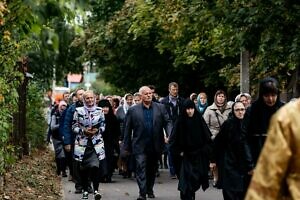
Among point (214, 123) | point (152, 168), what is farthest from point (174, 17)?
point (152, 168)

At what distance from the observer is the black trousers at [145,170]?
1293 centimetres

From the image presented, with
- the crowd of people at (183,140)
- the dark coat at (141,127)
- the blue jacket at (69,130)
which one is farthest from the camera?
the blue jacket at (69,130)

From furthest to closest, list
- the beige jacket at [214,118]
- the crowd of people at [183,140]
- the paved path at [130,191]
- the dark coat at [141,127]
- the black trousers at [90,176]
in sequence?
the beige jacket at [214,118] < the paved path at [130,191] < the dark coat at [141,127] < the black trousers at [90,176] < the crowd of people at [183,140]

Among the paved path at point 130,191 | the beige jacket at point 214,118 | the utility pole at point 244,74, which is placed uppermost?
the utility pole at point 244,74

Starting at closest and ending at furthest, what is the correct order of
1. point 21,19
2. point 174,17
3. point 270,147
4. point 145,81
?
point 270,147 < point 21,19 < point 174,17 < point 145,81

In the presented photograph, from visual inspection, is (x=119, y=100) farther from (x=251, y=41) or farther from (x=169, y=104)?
(x=251, y=41)

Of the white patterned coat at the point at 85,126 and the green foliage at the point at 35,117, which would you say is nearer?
the white patterned coat at the point at 85,126

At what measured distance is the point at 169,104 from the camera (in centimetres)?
1700

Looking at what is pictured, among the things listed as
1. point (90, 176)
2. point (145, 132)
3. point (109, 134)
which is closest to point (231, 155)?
point (145, 132)

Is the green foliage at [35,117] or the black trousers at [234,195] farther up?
the green foliage at [35,117]

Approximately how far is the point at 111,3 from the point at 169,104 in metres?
18.3

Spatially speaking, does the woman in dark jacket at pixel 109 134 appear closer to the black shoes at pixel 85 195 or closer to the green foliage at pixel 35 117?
the black shoes at pixel 85 195

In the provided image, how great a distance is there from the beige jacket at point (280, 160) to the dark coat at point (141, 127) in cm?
893

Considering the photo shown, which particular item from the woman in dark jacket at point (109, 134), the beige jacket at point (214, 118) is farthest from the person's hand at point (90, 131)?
the woman in dark jacket at point (109, 134)
